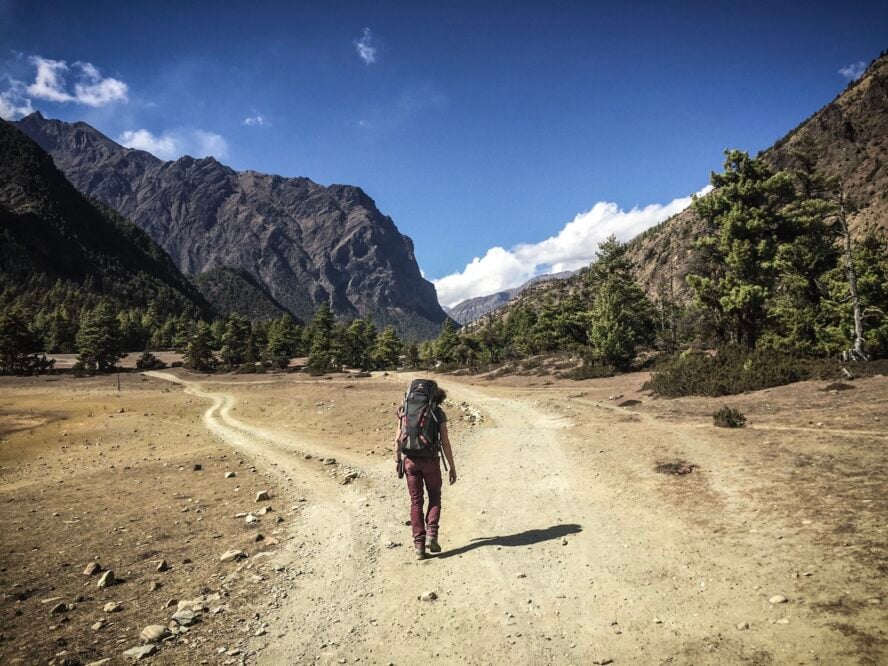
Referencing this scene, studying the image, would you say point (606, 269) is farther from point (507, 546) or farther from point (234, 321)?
point (234, 321)

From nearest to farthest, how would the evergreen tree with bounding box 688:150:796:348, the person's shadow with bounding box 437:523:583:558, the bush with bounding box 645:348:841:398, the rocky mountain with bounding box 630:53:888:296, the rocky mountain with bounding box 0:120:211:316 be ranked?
1. the person's shadow with bounding box 437:523:583:558
2. the bush with bounding box 645:348:841:398
3. the evergreen tree with bounding box 688:150:796:348
4. the rocky mountain with bounding box 630:53:888:296
5. the rocky mountain with bounding box 0:120:211:316

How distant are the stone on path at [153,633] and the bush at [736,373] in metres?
21.9

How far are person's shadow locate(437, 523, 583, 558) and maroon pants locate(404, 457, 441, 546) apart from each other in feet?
1.40

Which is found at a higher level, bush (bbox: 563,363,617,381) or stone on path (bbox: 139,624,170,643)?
bush (bbox: 563,363,617,381)

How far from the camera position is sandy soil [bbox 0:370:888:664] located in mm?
4293

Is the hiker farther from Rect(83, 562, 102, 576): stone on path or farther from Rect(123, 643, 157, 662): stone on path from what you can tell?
Rect(83, 562, 102, 576): stone on path

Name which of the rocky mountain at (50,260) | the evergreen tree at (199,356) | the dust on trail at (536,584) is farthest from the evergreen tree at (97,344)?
the rocky mountain at (50,260)

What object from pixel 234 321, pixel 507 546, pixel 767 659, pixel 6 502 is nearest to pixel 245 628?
pixel 507 546

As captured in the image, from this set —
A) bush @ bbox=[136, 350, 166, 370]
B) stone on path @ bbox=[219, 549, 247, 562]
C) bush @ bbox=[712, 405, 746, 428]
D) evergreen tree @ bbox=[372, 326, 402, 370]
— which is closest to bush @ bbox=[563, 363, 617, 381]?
bush @ bbox=[712, 405, 746, 428]

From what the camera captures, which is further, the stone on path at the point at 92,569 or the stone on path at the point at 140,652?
the stone on path at the point at 92,569

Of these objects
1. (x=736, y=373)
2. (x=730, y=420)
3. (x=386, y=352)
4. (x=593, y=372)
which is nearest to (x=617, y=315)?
(x=593, y=372)

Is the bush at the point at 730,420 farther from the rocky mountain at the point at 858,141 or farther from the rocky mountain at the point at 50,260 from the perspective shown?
the rocky mountain at the point at 50,260

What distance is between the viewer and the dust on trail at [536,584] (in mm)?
4141

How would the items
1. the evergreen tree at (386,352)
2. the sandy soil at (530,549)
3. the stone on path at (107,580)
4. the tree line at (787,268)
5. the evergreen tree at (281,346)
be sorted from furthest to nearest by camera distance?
the evergreen tree at (386,352) → the evergreen tree at (281,346) → the tree line at (787,268) → the stone on path at (107,580) → the sandy soil at (530,549)
